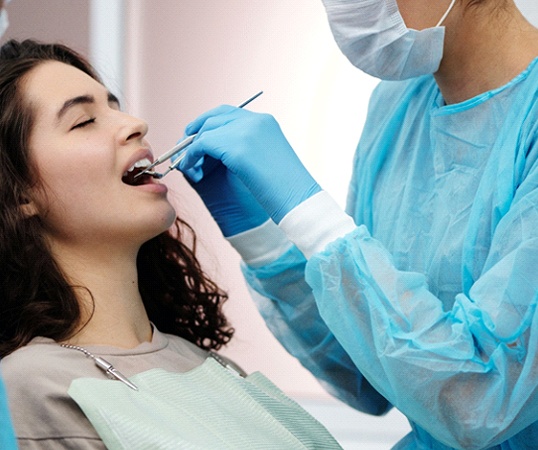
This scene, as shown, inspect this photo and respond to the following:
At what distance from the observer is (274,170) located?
131 cm

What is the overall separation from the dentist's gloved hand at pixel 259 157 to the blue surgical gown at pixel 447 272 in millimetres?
124

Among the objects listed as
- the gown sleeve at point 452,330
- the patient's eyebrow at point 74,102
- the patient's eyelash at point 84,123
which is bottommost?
the gown sleeve at point 452,330

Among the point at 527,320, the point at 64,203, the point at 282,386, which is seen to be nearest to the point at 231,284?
the point at 282,386

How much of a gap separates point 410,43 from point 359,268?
41cm

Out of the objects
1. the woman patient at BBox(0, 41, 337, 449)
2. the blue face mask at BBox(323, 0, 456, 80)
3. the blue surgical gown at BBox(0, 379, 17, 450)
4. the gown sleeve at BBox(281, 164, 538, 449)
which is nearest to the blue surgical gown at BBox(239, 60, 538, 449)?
the gown sleeve at BBox(281, 164, 538, 449)

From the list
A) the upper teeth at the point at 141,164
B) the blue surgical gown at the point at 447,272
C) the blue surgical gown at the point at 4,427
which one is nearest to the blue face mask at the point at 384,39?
the blue surgical gown at the point at 447,272

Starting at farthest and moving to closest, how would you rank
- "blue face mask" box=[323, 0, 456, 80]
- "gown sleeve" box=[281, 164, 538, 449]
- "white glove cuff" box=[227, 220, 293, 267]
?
"white glove cuff" box=[227, 220, 293, 267] < "blue face mask" box=[323, 0, 456, 80] < "gown sleeve" box=[281, 164, 538, 449]

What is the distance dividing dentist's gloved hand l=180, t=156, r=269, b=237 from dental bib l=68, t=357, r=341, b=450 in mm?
273

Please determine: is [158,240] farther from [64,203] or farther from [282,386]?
[282,386]

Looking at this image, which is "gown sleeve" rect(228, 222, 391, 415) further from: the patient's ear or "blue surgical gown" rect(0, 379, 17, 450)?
"blue surgical gown" rect(0, 379, 17, 450)

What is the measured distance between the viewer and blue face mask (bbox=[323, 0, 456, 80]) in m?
1.33

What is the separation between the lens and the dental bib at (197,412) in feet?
3.75

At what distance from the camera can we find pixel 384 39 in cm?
135

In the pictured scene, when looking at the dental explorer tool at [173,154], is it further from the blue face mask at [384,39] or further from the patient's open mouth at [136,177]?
the blue face mask at [384,39]
